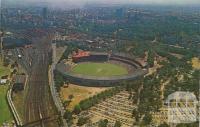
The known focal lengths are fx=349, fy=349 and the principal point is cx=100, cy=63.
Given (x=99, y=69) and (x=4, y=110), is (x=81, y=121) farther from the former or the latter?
(x=99, y=69)

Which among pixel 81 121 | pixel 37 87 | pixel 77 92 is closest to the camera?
pixel 81 121

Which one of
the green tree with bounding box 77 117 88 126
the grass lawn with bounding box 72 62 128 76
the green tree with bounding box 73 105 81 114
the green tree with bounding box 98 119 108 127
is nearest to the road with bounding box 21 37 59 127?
the green tree with bounding box 73 105 81 114

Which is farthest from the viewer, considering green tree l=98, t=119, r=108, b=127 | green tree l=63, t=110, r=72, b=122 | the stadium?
the stadium

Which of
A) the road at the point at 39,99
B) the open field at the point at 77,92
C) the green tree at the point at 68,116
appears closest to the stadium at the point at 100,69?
the open field at the point at 77,92

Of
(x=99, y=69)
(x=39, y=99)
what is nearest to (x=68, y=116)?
(x=39, y=99)

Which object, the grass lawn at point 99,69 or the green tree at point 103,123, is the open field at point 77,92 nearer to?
the grass lawn at point 99,69

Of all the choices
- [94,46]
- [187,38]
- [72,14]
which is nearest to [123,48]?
[94,46]

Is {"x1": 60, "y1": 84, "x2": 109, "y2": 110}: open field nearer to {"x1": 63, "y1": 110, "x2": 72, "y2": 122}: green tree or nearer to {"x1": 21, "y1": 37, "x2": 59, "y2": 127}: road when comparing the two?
{"x1": 21, "y1": 37, "x2": 59, "y2": 127}: road
